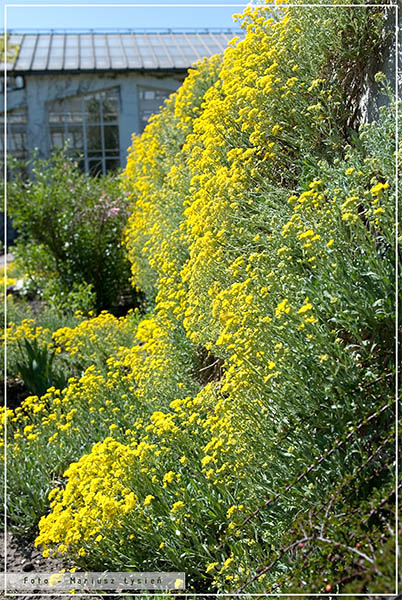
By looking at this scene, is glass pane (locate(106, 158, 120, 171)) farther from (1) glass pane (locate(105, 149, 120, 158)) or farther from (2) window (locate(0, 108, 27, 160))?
(2) window (locate(0, 108, 27, 160))

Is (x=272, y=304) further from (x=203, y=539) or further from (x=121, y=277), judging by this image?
(x=121, y=277)

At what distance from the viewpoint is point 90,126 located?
17.5 meters

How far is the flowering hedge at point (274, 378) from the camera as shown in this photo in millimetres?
2084

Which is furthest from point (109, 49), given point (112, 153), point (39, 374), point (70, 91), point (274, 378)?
point (274, 378)

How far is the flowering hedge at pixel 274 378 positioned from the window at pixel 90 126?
14063mm

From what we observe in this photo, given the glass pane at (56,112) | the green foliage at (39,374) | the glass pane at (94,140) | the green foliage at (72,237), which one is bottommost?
the green foliage at (39,374)

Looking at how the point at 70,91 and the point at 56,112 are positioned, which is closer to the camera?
the point at 70,91

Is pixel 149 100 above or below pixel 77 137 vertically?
above

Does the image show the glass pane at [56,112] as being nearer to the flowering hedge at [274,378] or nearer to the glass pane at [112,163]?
the glass pane at [112,163]

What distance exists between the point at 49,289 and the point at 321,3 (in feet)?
17.3

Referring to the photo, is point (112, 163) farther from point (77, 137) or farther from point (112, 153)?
point (77, 137)

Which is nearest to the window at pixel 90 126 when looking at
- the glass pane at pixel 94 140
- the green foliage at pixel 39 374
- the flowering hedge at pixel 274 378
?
the glass pane at pixel 94 140

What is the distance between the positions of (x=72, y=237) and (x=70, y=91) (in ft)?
34.1

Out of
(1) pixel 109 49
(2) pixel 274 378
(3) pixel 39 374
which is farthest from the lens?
(1) pixel 109 49
